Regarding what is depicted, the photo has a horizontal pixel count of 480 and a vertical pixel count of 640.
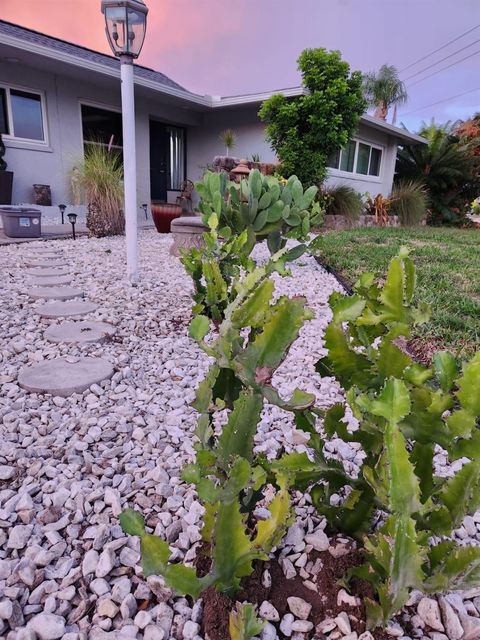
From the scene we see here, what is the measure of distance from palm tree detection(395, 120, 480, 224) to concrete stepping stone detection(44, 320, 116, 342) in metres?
13.3

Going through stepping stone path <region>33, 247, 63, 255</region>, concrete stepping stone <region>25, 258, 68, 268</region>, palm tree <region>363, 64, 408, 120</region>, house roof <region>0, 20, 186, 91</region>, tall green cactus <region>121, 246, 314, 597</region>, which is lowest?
concrete stepping stone <region>25, 258, 68, 268</region>

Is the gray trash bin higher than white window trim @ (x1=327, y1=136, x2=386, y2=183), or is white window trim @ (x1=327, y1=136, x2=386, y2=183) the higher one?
white window trim @ (x1=327, y1=136, x2=386, y2=183)

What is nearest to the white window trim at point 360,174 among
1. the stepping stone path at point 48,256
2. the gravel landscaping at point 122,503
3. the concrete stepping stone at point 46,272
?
the stepping stone path at point 48,256

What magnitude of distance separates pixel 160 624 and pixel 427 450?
0.69m

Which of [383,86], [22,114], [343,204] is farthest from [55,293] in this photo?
[383,86]

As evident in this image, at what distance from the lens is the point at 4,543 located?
3.69 feet

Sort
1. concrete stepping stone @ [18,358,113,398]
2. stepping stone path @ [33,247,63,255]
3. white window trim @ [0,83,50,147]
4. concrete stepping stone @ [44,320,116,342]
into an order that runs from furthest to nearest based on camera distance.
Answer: white window trim @ [0,83,50,147], stepping stone path @ [33,247,63,255], concrete stepping stone @ [44,320,116,342], concrete stepping stone @ [18,358,113,398]

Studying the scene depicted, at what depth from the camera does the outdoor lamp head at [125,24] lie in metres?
3.23

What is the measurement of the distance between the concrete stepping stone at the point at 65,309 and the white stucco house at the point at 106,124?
496 centimetres

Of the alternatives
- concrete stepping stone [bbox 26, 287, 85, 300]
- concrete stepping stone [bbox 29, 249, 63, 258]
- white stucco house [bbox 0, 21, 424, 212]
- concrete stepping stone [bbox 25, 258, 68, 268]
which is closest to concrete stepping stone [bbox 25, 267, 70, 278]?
concrete stepping stone [bbox 25, 258, 68, 268]

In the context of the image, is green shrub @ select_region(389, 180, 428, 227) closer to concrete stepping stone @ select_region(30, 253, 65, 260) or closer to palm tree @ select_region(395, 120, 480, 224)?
palm tree @ select_region(395, 120, 480, 224)

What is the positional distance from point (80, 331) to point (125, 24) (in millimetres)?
2481

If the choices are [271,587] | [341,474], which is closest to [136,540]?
[271,587]

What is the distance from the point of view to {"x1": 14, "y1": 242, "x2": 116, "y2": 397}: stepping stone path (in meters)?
1.93
